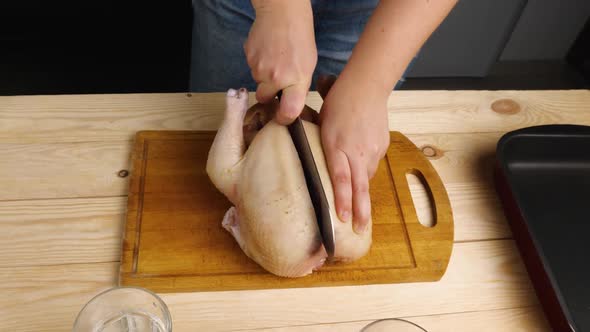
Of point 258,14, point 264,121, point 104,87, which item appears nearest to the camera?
point 258,14

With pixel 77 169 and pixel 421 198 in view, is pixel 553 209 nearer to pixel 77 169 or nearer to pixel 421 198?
pixel 421 198

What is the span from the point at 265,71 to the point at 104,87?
137 centimetres

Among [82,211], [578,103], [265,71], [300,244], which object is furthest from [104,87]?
[578,103]

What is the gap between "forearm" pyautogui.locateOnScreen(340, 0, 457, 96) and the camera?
0.96 meters

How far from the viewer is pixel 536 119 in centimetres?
125

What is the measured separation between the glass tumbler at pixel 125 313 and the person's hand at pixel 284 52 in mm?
393

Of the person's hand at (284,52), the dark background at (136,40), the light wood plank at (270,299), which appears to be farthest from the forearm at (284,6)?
the dark background at (136,40)

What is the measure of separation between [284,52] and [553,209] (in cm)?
65

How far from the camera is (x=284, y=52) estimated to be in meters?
0.90

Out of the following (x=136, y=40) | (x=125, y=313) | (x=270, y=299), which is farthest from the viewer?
(x=136, y=40)

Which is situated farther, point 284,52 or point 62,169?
point 62,169

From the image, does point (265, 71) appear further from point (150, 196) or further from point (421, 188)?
point (421, 188)

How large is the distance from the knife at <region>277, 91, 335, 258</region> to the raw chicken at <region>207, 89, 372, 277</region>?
10 millimetres

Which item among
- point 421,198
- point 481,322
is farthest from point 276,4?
point 481,322
